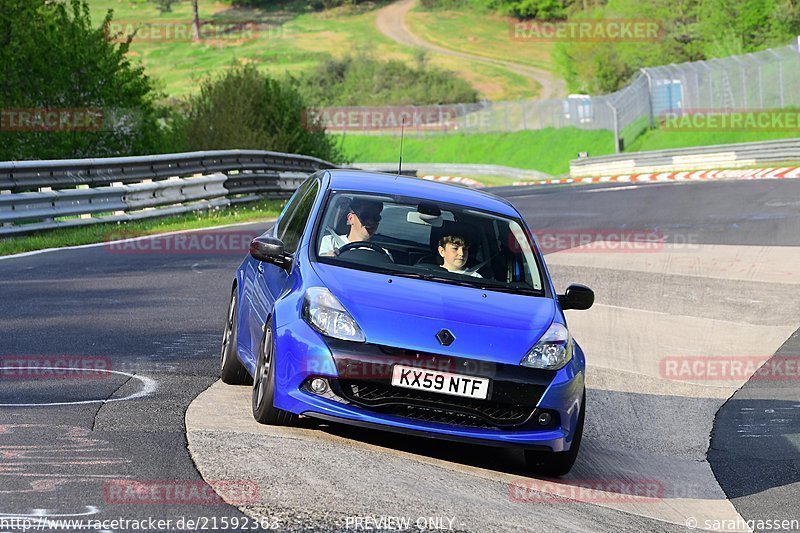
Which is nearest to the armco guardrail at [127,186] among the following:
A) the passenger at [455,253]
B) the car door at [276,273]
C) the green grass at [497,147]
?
the car door at [276,273]

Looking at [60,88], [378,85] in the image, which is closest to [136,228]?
[60,88]

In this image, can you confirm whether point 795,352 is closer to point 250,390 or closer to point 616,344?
point 616,344

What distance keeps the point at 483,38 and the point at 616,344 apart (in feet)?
422

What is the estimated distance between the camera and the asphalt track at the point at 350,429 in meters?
6.07

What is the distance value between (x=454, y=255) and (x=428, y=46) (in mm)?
128263

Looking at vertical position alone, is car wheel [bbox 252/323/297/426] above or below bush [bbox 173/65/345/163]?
above

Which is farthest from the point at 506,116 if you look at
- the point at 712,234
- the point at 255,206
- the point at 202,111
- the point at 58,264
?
the point at 58,264

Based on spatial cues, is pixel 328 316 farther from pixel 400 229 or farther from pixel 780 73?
pixel 780 73

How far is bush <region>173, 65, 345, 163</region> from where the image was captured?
111ft

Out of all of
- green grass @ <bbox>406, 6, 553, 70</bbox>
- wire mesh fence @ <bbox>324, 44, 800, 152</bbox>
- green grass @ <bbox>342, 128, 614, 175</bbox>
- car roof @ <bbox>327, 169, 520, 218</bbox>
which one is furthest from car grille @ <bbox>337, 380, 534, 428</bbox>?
green grass @ <bbox>406, 6, 553, 70</bbox>

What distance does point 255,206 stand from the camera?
90.9ft

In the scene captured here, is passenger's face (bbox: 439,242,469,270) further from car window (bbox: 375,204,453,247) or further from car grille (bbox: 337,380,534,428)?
car grille (bbox: 337,380,534,428)

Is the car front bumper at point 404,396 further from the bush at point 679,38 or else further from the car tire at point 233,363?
the bush at point 679,38

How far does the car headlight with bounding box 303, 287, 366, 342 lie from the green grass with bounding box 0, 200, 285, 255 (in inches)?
419
